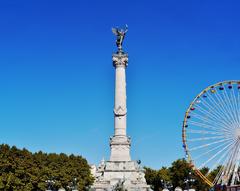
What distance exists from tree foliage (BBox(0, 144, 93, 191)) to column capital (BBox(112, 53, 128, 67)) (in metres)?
21.1

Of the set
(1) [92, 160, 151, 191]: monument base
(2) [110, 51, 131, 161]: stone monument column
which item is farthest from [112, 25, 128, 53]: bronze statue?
(1) [92, 160, 151, 191]: monument base

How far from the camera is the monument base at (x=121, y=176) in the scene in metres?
56.4

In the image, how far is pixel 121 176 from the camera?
57938 millimetres

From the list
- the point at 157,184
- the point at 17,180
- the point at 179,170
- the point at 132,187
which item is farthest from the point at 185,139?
the point at 157,184

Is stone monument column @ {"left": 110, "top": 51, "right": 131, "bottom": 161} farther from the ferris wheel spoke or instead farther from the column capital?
the ferris wheel spoke

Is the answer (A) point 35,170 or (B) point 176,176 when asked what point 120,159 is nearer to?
(A) point 35,170

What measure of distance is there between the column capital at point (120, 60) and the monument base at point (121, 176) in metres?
15.9

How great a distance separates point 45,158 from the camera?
7050cm

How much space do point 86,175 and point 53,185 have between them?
937 centimetres

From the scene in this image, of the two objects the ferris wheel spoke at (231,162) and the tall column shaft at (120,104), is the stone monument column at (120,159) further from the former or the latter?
the ferris wheel spoke at (231,162)

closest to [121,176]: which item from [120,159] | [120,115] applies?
[120,159]

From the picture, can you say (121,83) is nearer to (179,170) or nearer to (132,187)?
(132,187)

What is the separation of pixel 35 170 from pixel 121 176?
1645 cm

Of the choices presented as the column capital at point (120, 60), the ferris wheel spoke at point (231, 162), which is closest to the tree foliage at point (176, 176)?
the column capital at point (120, 60)
